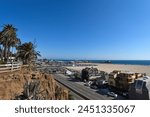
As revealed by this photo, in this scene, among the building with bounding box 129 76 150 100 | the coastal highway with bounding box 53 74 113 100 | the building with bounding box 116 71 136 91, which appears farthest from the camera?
the building with bounding box 116 71 136 91

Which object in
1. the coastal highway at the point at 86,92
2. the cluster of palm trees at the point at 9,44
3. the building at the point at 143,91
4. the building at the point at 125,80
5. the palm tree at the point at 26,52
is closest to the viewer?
the building at the point at 143,91

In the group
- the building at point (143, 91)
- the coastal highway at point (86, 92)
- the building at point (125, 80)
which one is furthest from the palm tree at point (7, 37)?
the building at point (143, 91)

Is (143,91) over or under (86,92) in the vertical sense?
over

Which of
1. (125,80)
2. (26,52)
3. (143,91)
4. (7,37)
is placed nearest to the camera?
(143,91)

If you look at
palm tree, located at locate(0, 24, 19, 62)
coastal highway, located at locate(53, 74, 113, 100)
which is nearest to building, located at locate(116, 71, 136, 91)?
coastal highway, located at locate(53, 74, 113, 100)

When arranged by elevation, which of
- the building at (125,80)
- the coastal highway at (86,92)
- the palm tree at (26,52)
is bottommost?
the coastal highway at (86,92)

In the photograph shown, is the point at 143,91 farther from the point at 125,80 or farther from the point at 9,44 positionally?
the point at 9,44

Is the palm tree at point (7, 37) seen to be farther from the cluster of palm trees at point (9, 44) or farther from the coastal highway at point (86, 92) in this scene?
the coastal highway at point (86, 92)

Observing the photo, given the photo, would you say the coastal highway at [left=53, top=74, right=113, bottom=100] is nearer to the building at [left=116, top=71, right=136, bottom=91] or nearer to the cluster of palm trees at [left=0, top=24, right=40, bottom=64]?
the building at [left=116, top=71, right=136, bottom=91]

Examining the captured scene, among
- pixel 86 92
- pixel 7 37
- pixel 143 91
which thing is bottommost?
pixel 86 92

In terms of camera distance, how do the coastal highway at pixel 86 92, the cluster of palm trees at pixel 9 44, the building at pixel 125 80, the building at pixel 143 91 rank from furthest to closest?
the cluster of palm trees at pixel 9 44
the building at pixel 125 80
the coastal highway at pixel 86 92
the building at pixel 143 91

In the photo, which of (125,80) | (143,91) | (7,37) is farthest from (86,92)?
(7,37)

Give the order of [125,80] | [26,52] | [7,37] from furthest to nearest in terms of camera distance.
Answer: [26,52] → [7,37] → [125,80]

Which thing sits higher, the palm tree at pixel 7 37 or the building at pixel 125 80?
the palm tree at pixel 7 37
